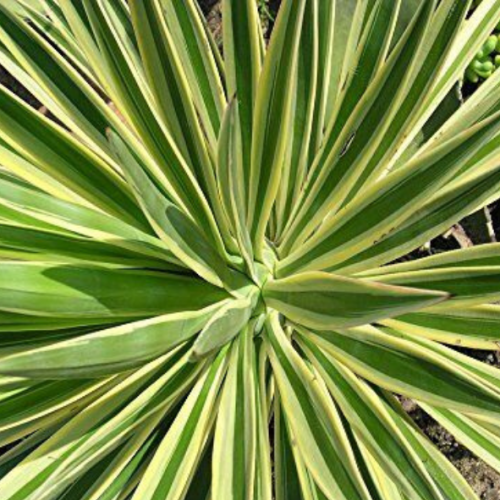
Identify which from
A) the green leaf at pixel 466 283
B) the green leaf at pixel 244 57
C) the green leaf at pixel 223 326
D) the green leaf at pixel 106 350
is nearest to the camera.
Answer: the green leaf at pixel 106 350

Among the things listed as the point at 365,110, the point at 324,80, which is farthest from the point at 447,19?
the point at 324,80

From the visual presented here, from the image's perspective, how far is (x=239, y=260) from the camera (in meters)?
1.11

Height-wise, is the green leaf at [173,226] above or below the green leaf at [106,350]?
above

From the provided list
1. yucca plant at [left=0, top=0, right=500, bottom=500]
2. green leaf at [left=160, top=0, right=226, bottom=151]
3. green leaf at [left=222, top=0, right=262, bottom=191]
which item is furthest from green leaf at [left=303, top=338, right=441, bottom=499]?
green leaf at [left=160, top=0, right=226, bottom=151]

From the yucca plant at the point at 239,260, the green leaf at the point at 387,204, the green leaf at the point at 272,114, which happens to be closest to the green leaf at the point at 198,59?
the yucca plant at the point at 239,260

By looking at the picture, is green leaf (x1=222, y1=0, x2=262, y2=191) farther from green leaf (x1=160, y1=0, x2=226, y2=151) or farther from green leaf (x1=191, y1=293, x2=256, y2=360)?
green leaf (x1=191, y1=293, x2=256, y2=360)

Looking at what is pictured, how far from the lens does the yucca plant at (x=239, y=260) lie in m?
0.91

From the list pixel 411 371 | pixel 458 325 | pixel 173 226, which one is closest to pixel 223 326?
pixel 173 226

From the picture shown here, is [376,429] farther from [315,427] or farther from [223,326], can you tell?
[223,326]

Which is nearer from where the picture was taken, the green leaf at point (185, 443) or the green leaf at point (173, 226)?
the green leaf at point (173, 226)

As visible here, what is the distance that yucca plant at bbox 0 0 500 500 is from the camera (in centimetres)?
91

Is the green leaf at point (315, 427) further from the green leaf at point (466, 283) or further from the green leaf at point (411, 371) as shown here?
the green leaf at point (466, 283)

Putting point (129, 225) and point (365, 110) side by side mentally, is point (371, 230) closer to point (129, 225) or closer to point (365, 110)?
point (365, 110)

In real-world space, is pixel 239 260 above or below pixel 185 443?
above
